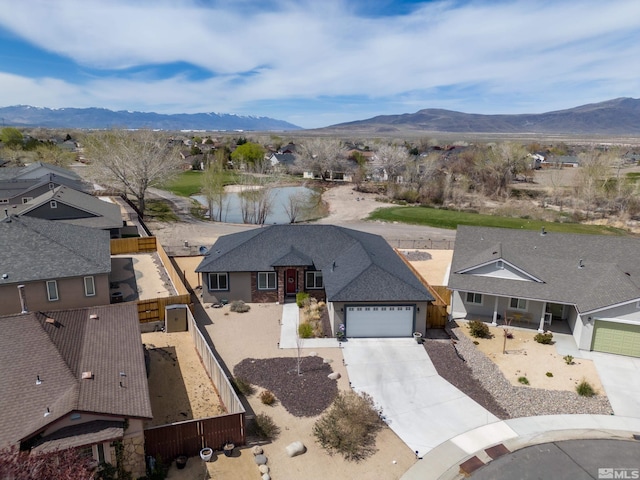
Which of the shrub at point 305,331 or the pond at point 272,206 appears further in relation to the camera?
the pond at point 272,206

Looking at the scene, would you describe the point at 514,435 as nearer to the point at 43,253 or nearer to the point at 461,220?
the point at 43,253

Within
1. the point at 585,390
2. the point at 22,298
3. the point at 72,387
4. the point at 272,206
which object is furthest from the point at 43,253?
the point at 272,206

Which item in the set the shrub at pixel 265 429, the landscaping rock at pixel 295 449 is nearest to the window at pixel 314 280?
the shrub at pixel 265 429

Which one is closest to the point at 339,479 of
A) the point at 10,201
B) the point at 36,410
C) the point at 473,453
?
the point at 473,453

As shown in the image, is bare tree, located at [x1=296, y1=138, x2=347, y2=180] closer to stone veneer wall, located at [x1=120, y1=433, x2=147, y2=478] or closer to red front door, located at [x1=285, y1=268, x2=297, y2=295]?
red front door, located at [x1=285, y1=268, x2=297, y2=295]

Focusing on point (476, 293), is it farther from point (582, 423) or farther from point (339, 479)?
point (339, 479)

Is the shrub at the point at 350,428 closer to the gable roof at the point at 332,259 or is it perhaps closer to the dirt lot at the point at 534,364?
the gable roof at the point at 332,259
